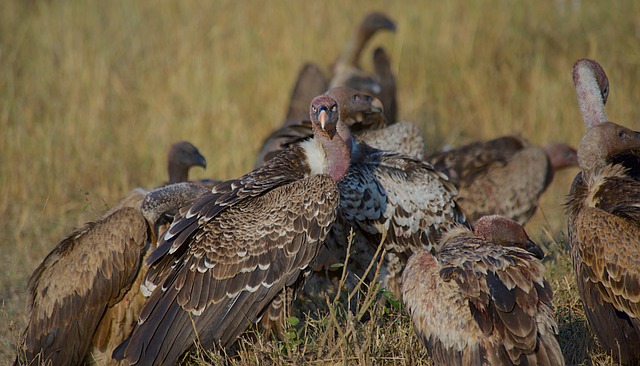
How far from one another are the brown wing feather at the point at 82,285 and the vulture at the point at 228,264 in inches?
14.7

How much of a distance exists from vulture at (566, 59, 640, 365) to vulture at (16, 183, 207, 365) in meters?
2.34

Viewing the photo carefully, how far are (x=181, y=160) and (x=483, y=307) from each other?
334cm

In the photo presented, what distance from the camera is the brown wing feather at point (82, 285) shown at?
4.64 metres

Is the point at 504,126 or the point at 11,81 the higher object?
the point at 11,81

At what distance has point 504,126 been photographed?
8.91 metres

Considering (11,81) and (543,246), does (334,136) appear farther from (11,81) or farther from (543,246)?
(11,81)

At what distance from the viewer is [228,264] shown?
428 cm

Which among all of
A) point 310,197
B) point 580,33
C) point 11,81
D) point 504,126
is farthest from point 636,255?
point 11,81

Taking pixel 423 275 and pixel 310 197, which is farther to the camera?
pixel 310 197

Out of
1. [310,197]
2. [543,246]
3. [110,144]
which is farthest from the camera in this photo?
[110,144]

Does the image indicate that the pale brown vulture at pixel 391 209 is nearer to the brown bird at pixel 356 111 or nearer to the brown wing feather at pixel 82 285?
the brown bird at pixel 356 111

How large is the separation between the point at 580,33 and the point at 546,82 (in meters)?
0.91

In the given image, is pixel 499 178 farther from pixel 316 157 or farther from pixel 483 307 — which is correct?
pixel 483 307

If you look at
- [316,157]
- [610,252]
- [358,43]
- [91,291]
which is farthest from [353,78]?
[610,252]
